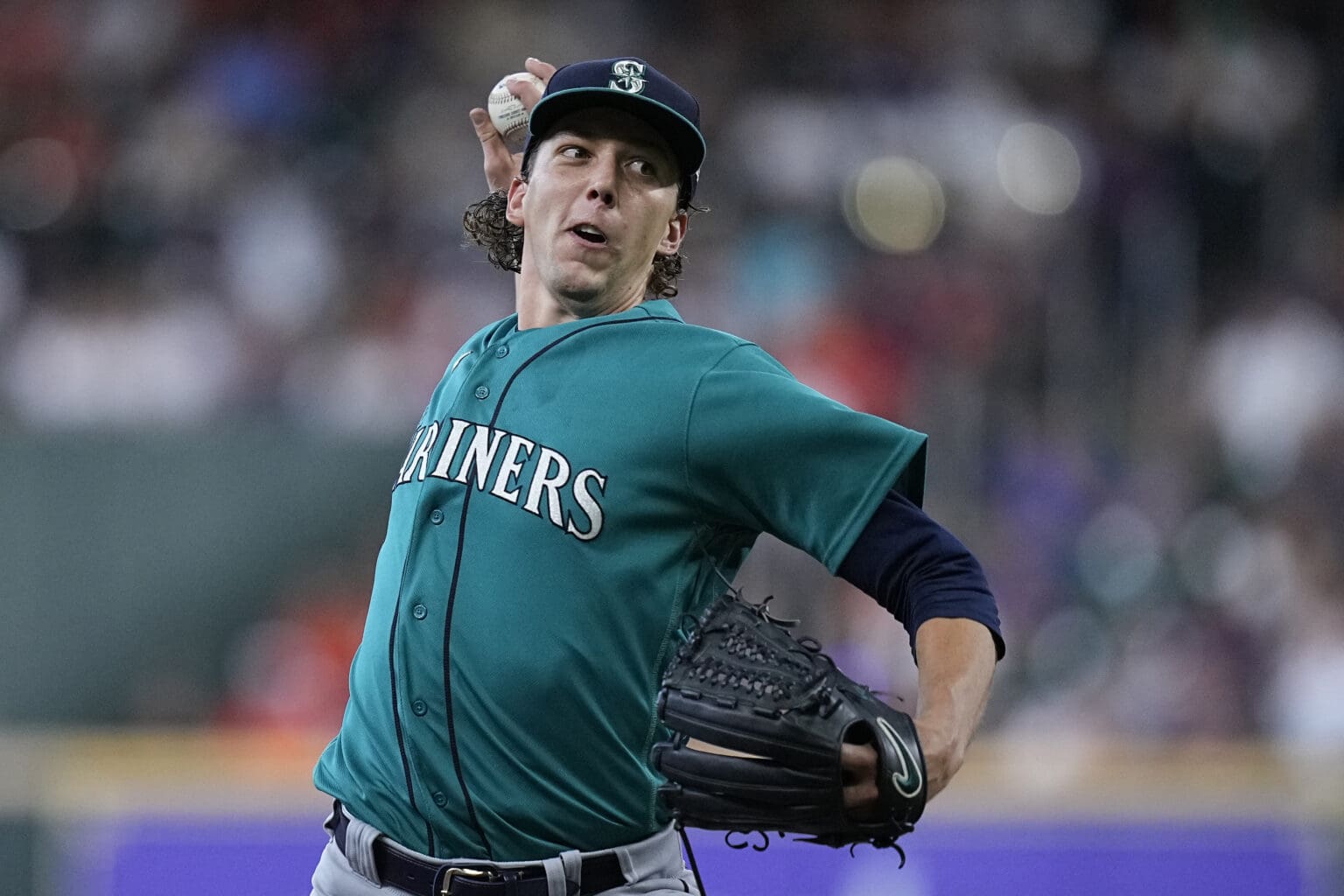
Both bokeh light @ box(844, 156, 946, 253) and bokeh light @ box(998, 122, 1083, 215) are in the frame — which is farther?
bokeh light @ box(998, 122, 1083, 215)

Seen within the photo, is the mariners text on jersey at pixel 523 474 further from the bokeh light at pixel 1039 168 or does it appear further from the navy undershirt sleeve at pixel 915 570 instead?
the bokeh light at pixel 1039 168

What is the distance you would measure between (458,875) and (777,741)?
0.69 meters

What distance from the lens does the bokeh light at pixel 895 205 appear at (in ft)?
28.1

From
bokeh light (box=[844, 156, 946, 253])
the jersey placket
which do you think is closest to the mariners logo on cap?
the jersey placket

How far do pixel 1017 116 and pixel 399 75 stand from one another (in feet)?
10.4

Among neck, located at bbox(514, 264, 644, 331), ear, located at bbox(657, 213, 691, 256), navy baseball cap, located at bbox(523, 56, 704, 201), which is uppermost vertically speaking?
navy baseball cap, located at bbox(523, 56, 704, 201)

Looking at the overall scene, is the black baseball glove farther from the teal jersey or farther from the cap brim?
the cap brim

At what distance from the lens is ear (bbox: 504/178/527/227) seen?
10.3ft

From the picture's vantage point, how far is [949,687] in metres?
2.14

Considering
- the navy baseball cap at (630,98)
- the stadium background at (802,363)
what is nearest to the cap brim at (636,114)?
the navy baseball cap at (630,98)

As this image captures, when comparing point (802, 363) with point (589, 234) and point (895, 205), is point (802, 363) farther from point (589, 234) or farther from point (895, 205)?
point (589, 234)

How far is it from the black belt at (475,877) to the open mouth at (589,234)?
3.04ft

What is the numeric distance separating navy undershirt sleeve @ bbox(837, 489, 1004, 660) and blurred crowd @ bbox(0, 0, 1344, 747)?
4.48m

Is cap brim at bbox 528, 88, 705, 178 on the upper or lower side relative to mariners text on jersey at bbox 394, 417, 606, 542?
upper
